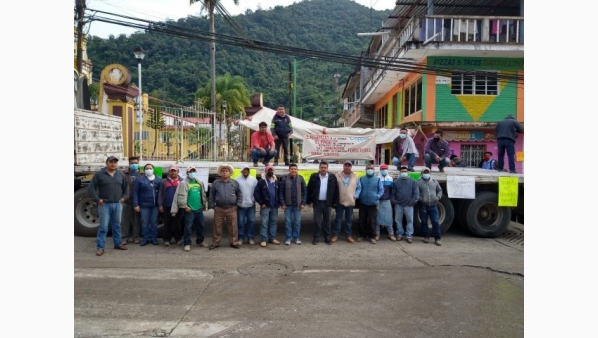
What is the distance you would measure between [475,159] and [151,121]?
13521mm

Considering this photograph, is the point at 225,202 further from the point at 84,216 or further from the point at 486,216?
the point at 486,216

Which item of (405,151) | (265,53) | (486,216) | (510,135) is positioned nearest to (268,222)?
(405,151)

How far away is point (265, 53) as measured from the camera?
49.1 metres

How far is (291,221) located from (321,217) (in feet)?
2.23

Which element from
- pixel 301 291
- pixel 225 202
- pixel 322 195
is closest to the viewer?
pixel 301 291

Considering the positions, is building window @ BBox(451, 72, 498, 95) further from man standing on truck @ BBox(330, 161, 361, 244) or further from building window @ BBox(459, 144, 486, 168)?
man standing on truck @ BBox(330, 161, 361, 244)

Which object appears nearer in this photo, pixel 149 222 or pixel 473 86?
pixel 149 222

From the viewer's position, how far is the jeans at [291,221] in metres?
9.33

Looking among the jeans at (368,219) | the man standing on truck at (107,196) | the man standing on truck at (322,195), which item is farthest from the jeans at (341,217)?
the man standing on truck at (107,196)

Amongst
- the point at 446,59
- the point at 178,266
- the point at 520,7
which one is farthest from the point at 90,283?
the point at 520,7

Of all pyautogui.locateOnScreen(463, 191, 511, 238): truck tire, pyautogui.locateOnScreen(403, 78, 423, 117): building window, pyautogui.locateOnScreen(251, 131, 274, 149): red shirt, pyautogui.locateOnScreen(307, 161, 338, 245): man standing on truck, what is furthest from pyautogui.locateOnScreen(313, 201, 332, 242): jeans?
pyautogui.locateOnScreen(403, 78, 423, 117): building window

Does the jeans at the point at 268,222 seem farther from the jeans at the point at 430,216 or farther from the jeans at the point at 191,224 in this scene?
the jeans at the point at 430,216

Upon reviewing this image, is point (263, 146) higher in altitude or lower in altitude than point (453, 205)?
higher

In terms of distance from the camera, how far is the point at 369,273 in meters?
7.27
